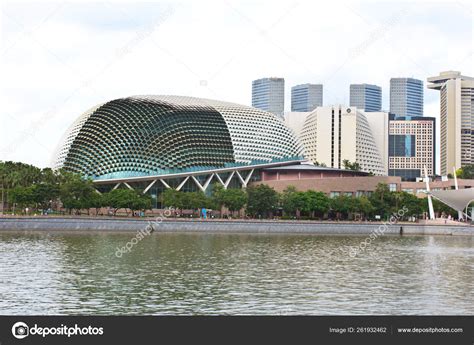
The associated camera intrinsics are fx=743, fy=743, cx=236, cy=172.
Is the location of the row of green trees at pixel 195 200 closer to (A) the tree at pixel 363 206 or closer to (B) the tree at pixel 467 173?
(A) the tree at pixel 363 206

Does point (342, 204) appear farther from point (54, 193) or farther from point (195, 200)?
point (54, 193)

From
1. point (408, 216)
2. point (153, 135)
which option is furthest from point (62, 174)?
point (408, 216)

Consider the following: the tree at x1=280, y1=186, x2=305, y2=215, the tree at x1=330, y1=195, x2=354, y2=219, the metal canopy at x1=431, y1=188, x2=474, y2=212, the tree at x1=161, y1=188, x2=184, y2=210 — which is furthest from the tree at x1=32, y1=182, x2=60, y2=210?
the metal canopy at x1=431, y1=188, x2=474, y2=212

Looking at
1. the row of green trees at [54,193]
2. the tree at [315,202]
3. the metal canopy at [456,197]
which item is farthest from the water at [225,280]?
the metal canopy at [456,197]

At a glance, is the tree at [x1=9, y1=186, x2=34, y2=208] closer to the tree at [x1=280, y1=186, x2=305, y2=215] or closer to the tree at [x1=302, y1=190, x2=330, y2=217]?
the tree at [x1=280, y1=186, x2=305, y2=215]

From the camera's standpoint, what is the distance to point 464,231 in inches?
3127

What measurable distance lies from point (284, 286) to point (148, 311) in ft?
25.6

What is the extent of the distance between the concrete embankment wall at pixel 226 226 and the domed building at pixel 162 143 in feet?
96.5

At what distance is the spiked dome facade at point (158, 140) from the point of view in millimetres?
100688

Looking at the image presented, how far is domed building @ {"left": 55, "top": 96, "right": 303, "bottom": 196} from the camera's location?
100m

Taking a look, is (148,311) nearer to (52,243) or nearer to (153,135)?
(52,243)

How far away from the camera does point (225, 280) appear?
30328 millimetres

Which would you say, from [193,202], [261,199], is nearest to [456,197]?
[261,199]

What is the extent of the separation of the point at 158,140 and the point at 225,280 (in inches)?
2906
